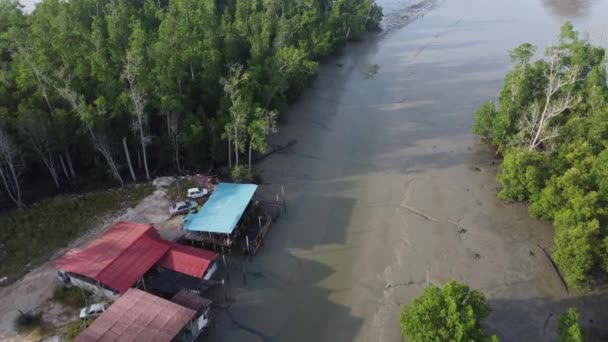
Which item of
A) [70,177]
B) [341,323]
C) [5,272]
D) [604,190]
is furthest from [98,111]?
[604,190]

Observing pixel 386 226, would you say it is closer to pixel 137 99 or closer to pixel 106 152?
pixel 137 99

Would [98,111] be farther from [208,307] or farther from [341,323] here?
[341,323]

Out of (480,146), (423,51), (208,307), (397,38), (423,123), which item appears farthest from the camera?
(397,38)

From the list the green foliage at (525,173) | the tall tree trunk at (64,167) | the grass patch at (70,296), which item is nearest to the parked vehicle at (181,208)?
the grass patch at (70,296)

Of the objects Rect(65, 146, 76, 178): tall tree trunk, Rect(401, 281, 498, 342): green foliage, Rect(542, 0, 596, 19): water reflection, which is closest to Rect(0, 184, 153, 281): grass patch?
Rect(65, 146, 76, 178): tall tree trunk

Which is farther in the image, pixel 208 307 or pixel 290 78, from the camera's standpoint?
pixel 290 78

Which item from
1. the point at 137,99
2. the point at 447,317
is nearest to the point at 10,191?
the point at 137,99

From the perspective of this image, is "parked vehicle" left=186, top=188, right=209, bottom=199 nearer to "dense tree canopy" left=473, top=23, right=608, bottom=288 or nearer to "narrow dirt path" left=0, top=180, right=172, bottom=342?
"narrow dirt path" left=0, top=180, right=172, bottom=342

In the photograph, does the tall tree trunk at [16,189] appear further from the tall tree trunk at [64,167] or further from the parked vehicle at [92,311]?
the parked vehicle at [92,311]
